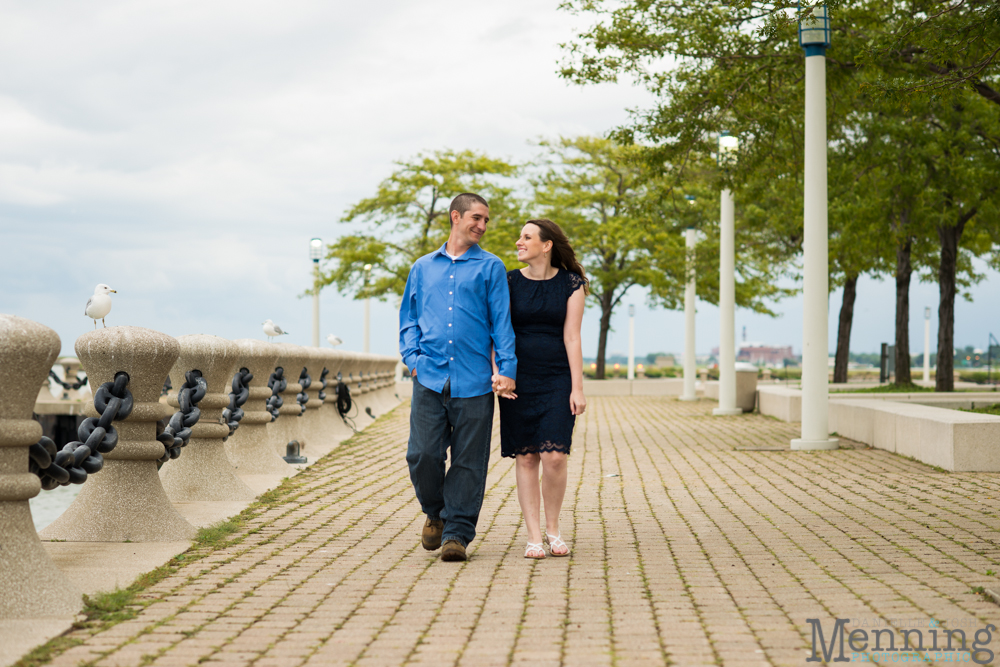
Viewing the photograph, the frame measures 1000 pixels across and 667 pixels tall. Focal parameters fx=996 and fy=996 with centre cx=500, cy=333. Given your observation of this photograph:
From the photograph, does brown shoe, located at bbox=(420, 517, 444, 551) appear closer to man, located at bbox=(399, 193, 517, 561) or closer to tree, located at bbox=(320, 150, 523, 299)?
man, located at bbox=(399, 193, 517, 561)

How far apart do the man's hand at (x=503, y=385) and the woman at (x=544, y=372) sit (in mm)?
76

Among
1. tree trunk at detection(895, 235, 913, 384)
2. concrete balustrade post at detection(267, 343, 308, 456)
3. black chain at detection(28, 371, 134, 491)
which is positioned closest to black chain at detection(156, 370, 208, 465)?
black chain at detection(28, 371, 134, 491)

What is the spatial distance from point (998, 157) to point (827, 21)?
7128 millimetres

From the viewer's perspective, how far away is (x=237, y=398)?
8227 mm

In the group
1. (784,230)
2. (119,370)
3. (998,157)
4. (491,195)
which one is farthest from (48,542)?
(491,195)

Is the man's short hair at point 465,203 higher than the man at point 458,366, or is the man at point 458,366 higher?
the man's short hair at point 465,203

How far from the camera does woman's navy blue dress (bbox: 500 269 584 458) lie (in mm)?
5516

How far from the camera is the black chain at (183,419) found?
227 inches

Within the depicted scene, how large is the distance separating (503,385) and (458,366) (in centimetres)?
28

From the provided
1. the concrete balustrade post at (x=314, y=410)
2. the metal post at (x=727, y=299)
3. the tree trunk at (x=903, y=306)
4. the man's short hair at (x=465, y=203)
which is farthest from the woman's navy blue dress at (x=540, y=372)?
the tree trunk at (x=903, y=306)

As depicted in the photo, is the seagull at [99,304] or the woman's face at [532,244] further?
the seagull at [99,304]

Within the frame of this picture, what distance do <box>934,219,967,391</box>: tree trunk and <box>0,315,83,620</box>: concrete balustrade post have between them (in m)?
19.5

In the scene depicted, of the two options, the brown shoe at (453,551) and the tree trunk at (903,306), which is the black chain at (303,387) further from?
the tree trunk at (903,306)
